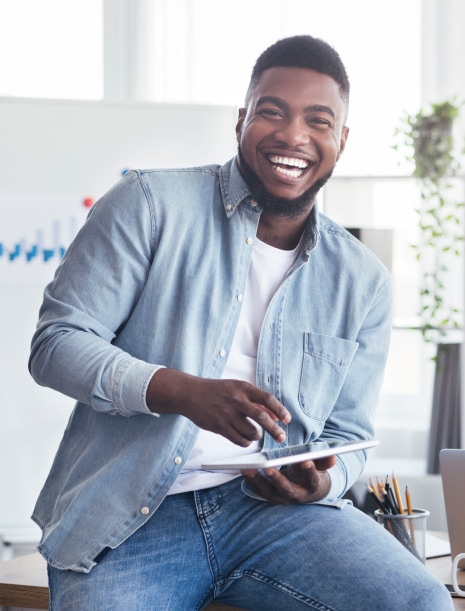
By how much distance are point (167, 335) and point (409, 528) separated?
1.77 ft

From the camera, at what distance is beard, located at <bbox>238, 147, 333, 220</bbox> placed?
5.18 ft

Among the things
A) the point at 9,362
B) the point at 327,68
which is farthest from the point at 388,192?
the point at 327,68

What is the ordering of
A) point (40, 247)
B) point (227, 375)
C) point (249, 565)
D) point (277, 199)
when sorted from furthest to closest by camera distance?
point (40, 247) → point (277, 199) → point (227, 375) → point (249, 565)

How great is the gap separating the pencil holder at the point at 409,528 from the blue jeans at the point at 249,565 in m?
0.14

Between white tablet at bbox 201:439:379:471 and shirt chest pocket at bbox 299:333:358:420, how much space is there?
0.17 meters

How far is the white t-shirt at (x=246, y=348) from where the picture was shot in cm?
141

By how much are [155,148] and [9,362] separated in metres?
0.90

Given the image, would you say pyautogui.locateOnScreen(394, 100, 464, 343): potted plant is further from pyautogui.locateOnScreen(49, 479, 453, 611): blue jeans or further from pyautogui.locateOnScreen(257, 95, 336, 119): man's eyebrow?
pyautogui.locateOnScreen(49, 479, 453, 611): blue jeans

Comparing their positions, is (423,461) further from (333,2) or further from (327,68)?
(327,68)

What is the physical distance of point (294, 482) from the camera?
141 cm

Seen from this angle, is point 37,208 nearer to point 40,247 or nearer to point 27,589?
point 40,247

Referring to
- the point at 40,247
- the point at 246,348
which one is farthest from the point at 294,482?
the point at 40,247

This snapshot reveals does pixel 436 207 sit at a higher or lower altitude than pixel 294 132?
lower

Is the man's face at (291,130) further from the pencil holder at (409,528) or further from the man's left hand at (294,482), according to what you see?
the pencil holder at (409,528)
